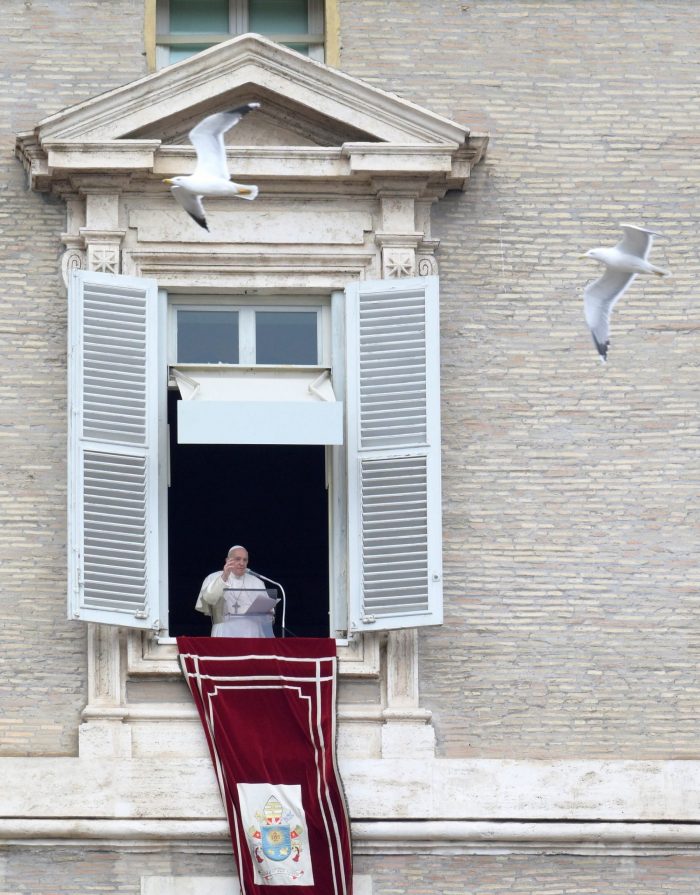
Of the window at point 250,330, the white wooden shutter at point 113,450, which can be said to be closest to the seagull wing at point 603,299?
the window at point 250,330

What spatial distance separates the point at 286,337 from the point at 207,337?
0.49 m

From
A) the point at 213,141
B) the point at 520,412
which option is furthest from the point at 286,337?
the point at 213,141

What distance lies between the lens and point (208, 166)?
19.0m

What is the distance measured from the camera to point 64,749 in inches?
770

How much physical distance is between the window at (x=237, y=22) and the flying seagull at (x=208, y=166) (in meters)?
1.98

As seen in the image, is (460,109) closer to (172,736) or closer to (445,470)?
(445,470)

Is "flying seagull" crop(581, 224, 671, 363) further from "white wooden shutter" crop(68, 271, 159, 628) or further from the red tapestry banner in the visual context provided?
"white wooden shutter" crop(68, 271, 159, 628)

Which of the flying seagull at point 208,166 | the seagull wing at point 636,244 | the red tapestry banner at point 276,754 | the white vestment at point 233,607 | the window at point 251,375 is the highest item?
the flying seagull at point 208,166

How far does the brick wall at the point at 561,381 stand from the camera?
19.8 meters

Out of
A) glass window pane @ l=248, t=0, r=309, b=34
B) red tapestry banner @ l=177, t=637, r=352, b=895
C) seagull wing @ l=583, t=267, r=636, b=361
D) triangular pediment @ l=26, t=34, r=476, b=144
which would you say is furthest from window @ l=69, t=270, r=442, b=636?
glass window pane @ l=248, t=0, r=309, b=34

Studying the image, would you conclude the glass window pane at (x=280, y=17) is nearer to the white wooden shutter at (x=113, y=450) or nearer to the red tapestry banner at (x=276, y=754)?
the white wooden shutter at (x=113, y=450)

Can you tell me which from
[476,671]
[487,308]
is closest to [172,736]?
[476,671]

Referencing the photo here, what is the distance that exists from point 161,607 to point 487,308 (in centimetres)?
275

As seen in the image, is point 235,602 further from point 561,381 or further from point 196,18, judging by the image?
point 196,18
